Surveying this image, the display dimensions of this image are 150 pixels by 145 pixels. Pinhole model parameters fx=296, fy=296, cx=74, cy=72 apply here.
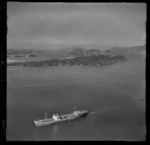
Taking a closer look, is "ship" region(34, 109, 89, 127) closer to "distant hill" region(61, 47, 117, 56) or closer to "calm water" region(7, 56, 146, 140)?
"calm water" region(7, 56, 146, 140)

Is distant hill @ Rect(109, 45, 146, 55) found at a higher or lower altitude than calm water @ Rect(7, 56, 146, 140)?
higher

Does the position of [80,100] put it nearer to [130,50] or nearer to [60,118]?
[60,118]

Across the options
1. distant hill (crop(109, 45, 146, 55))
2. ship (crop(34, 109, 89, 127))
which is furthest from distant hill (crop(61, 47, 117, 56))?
ship (crop(34, 109, 89, 127))

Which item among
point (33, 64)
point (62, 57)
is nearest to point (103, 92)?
point (62, 57)

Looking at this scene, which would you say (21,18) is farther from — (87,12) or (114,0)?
(114,0)

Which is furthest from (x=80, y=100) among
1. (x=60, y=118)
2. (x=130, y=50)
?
(x=130, y=50)

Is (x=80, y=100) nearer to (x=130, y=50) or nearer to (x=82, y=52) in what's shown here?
(x=82, y=52)

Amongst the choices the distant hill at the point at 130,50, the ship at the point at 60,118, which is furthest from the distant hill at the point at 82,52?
the ship at the point at 60,118

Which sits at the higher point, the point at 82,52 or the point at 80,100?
the point at 82,52

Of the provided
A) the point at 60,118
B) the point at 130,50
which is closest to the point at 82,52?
the point at 130,50
